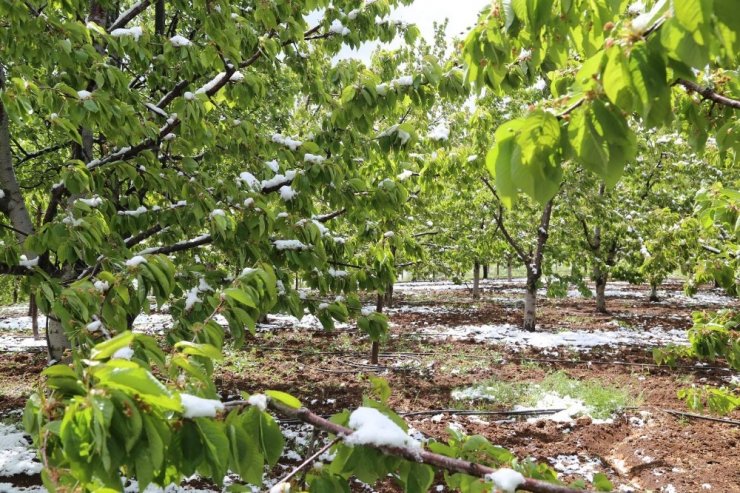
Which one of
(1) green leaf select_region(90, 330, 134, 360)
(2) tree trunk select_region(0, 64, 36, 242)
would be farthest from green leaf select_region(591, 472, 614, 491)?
(2) tree trunk select_region(0, 64, 36, 242)

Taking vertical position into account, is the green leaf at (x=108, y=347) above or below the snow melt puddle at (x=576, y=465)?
above

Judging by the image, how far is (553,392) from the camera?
6.86 meters

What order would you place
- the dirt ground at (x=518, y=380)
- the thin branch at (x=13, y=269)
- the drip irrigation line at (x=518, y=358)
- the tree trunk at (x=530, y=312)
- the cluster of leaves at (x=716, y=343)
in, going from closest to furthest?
the cluster of leaves at (x=716, y=343) < the thin branch at (x=13, y=269) < the dirt ground at (x=518, y=380) < the drip irrigation line at (x=518, y=358) < the tree trunk at (x=530, y=312)

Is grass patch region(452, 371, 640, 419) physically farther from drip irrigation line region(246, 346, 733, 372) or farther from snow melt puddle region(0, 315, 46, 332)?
snow melt puddle region(0, 315, 46, 332)

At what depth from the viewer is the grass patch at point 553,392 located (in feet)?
20.5

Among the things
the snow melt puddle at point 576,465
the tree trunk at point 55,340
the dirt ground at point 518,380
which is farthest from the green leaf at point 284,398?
the tree trunk at point 55,340

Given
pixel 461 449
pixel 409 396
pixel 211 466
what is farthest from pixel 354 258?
pixel 211 466

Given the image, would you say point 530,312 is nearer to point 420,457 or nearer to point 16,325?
point 420,457

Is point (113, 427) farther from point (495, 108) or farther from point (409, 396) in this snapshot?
point (495, 108)

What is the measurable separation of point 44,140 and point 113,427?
929 cm

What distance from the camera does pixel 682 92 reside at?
2.49 metres

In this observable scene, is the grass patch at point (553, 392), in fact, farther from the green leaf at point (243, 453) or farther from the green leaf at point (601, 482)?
the green leaf at point (243, 453)

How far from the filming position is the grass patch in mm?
6262

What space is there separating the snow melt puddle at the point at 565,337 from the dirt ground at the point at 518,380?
1.81ft
